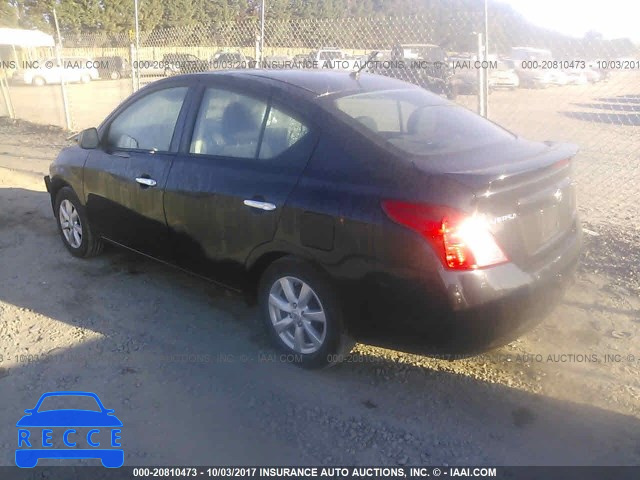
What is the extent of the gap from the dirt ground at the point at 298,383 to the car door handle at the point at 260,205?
0.95m

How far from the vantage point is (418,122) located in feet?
11.5

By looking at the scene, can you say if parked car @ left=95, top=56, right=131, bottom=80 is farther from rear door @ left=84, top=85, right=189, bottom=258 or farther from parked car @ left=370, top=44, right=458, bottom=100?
rear door @ left=84, top=85, right=189, bottom=258

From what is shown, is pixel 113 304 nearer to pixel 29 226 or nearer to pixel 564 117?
pixel 29 226

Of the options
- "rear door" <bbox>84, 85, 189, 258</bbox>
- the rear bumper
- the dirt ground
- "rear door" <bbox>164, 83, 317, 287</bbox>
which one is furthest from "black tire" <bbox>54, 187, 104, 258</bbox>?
the rear bumper

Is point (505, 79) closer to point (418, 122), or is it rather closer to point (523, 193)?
point (418, 122)

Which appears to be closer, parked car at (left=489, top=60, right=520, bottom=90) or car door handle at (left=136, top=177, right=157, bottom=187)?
car door handle at (left=136, top=177, right=157, bottom=187)

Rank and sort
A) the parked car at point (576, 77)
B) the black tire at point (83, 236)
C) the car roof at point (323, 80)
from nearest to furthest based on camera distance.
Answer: the car roof at point (323, 80)
the black tire at point (83, 236)
the parked car at point (576, 77)

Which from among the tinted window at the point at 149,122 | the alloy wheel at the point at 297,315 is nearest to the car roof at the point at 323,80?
the tinted window at the point at 149,122

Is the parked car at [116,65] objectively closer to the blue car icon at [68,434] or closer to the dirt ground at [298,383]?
the dirt ground at [298,383]

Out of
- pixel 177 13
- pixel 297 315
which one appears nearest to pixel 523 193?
pixel 297 315

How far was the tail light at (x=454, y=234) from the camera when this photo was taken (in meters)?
2.67

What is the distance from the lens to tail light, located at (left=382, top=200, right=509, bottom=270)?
2.67 m

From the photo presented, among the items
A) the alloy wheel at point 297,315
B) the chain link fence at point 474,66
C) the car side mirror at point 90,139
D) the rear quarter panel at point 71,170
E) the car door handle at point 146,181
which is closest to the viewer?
the alloy wheel at point 297,315

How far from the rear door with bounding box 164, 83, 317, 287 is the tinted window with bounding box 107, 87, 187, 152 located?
26cm
